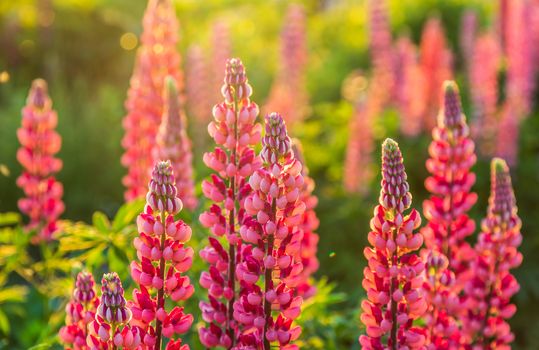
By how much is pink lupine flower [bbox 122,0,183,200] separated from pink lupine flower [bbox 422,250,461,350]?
1967mm

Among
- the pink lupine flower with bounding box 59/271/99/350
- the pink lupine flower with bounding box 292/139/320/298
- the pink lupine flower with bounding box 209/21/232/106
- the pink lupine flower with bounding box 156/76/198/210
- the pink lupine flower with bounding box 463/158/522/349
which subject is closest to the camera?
the pink lupine flower with bounding box 59/271/99/350

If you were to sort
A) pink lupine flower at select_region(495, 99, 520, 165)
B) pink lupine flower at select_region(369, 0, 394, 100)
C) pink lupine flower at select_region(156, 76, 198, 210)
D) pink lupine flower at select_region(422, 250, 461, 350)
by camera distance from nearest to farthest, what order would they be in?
pink lupine flower at select_region(422, 250, 461, 350), pink lupine flower at select_region(156, 76, 198, 210), pink lupine flower at select_region(495, 99, 520, 165), pink lupine flower at select_region(369, 0, 394, 100)

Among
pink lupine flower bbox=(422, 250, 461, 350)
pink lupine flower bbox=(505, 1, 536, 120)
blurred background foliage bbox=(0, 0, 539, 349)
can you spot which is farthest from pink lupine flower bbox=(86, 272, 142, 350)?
pink lupine flower bbox=(505, 1, 536, 120)

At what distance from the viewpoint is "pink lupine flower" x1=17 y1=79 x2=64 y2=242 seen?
420cm

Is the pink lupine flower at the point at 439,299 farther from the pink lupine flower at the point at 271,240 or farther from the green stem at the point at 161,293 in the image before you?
the green stem at the point at 161,293

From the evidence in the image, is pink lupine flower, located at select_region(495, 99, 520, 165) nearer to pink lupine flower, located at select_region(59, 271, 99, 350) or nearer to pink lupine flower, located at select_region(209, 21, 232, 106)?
pink lupine flower, located at select_region(209, 21, 232, 106)

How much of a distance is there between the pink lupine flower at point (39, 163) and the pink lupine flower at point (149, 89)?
365 millimetres

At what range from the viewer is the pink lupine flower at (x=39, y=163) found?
165 inches

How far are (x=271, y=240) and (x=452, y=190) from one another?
0.94 meters

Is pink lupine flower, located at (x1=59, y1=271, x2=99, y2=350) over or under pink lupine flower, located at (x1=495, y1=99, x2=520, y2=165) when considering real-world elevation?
under

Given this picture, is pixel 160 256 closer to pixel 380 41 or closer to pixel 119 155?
pixel 119 155

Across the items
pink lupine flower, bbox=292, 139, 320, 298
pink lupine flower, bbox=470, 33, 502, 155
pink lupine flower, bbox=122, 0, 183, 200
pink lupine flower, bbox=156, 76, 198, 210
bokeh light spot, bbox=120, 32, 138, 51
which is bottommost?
pink lupine flower, bbox=292, 139, 320, 298

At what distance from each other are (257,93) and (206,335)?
8215 mm

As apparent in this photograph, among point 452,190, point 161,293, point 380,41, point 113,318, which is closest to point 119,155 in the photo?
point 380,41
